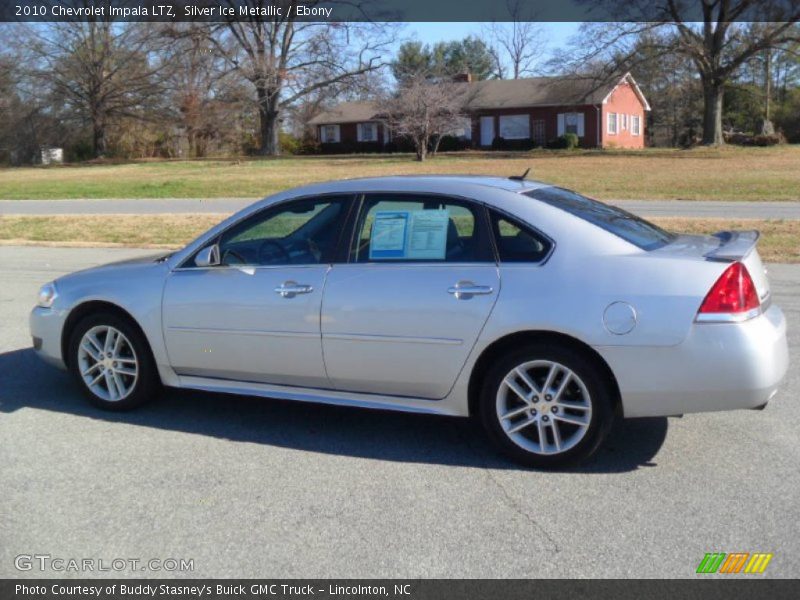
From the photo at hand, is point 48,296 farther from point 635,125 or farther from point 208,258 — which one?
point 635,125

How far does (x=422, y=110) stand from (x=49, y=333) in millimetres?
43616

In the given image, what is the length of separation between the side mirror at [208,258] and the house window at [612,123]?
5878 cm

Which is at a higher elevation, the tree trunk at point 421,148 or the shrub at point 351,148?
the shrub at point 351,148

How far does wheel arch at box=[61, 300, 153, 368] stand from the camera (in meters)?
5.54

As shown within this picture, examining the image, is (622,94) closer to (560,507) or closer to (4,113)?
(4,113)

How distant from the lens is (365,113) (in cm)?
6838

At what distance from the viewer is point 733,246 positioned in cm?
485

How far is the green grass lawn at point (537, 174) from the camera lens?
27.1 metres

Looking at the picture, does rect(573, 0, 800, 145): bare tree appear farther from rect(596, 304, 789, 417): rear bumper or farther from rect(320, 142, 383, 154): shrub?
rect(596, 304, 789, 417): rear bumper

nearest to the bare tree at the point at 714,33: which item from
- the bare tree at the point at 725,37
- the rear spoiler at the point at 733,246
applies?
the bare tree at the point at 725,37

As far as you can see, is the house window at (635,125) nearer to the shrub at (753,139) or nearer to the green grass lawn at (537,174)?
the shrub at (753,139)

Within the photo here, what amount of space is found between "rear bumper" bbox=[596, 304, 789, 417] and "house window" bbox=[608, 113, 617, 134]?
5912cm

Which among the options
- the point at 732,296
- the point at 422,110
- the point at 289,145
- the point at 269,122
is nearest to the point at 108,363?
the point at 732,296

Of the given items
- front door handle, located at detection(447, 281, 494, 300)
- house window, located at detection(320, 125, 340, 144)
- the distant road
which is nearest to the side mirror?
front door handle, located at detection(447, 281, 494, 300)
